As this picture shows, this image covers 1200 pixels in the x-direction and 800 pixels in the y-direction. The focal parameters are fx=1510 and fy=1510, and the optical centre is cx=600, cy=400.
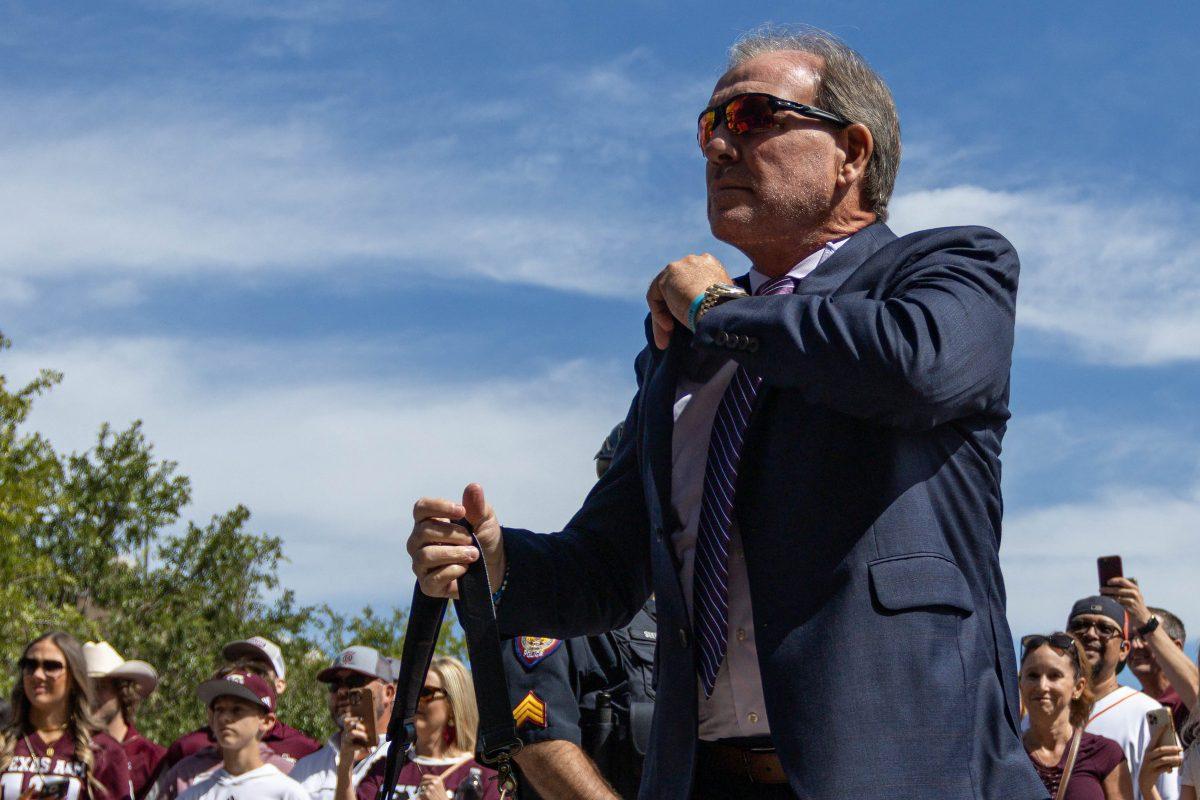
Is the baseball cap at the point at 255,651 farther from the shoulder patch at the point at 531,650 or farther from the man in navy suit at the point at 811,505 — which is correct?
the man in navy suit at the point at 811,505

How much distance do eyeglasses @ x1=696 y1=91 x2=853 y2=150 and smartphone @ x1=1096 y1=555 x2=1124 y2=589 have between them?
18.7 feet

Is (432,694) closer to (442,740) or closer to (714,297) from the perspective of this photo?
(442,740)

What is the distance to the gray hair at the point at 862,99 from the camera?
2920 millimetres

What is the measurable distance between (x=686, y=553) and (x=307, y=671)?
30.4 meters

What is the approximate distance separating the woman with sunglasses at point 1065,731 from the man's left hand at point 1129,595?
686mm

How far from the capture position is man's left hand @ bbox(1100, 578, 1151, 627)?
25.6ft

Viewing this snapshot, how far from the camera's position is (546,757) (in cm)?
463

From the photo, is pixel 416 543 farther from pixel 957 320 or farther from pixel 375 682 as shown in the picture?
pixel 375 682

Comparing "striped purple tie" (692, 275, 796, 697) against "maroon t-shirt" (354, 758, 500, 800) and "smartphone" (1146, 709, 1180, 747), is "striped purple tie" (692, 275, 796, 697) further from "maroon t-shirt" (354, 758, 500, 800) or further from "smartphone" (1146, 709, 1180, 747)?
"smartphone" (1146, 709, 1180, 747)

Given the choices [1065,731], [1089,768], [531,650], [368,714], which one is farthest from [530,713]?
[1065,731]

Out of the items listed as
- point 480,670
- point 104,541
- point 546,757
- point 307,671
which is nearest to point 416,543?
point 480,670

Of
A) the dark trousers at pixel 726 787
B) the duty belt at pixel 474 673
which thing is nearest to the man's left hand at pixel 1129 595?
the dark trousers at pixel 726 787

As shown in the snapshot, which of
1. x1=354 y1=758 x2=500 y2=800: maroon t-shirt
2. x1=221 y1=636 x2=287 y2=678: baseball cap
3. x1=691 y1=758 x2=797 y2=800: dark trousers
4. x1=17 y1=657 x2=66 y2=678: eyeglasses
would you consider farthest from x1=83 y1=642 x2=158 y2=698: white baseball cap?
x1=691 y1=758 x2=797 y2=800: dark trousers

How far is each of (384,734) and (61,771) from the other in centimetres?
163
